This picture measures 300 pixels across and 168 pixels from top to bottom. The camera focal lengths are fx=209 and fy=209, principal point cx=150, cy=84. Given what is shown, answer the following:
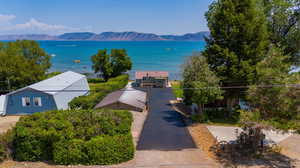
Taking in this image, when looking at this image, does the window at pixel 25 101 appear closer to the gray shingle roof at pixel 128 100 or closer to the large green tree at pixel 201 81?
the gray shingle roof at pixel 128 100

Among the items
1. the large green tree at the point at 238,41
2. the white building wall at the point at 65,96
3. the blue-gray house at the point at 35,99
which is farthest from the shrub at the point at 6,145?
the large green tree at the point at 238,41

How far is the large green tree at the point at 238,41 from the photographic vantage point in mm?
18203

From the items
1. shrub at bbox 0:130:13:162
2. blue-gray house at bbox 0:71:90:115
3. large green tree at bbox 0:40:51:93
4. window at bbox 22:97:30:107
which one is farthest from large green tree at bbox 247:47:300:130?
large green tree at bbox 0:40:51:93

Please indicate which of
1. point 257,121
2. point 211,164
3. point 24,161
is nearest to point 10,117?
point 24,161

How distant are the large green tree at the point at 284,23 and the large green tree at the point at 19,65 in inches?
1275

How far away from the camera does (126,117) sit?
13484 millimetres

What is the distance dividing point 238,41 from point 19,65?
29794 mm

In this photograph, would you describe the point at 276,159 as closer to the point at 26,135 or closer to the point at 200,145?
the point at 200,145

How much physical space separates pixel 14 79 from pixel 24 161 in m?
23.0

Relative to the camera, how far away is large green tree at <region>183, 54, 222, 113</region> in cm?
1783

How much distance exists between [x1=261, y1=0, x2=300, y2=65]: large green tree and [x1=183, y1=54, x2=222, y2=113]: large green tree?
8581 mm

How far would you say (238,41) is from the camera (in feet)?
62.0

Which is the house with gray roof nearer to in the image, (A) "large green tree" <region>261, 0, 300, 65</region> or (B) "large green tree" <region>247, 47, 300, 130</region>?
(B) "large green tree" <region>247, 47, 300, 130</region>

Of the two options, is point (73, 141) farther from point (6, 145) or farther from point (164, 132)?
point (164, 132)
